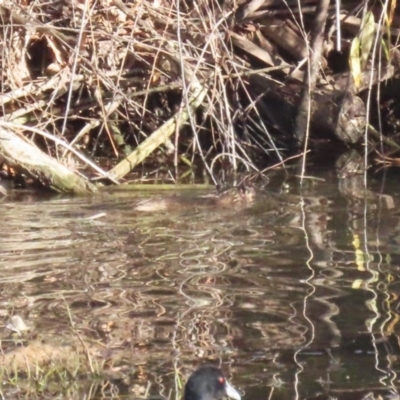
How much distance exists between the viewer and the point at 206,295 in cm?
619

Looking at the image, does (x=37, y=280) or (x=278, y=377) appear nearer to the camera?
(x=278, y=377)

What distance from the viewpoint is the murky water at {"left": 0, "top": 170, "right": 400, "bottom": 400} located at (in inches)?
190

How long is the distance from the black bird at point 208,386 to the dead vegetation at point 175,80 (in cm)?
464

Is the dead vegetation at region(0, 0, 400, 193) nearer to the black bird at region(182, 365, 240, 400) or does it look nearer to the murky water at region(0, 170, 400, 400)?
the murky water at region(0, 170, 400, 400)

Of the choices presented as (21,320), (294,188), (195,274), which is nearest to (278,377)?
(21,320)

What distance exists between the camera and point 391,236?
7.89 m

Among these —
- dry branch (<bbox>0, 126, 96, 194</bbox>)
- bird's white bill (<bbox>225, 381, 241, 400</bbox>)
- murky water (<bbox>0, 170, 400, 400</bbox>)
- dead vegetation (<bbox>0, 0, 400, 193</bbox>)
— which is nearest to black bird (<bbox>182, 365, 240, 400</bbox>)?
bird's white bill (<bbox>225, 381, 241, 400</bbox>)

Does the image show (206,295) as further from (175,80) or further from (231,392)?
(175,80)

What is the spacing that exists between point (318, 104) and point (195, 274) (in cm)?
547

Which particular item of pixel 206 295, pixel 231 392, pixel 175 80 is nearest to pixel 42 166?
pixel 175 80

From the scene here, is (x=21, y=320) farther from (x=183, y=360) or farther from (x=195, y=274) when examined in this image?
(x=195, y=274)

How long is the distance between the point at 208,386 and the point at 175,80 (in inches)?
277

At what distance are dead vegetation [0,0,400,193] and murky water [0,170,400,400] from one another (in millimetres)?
963

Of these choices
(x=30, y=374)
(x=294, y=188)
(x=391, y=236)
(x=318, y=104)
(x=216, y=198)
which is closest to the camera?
(x=30, y=374)
